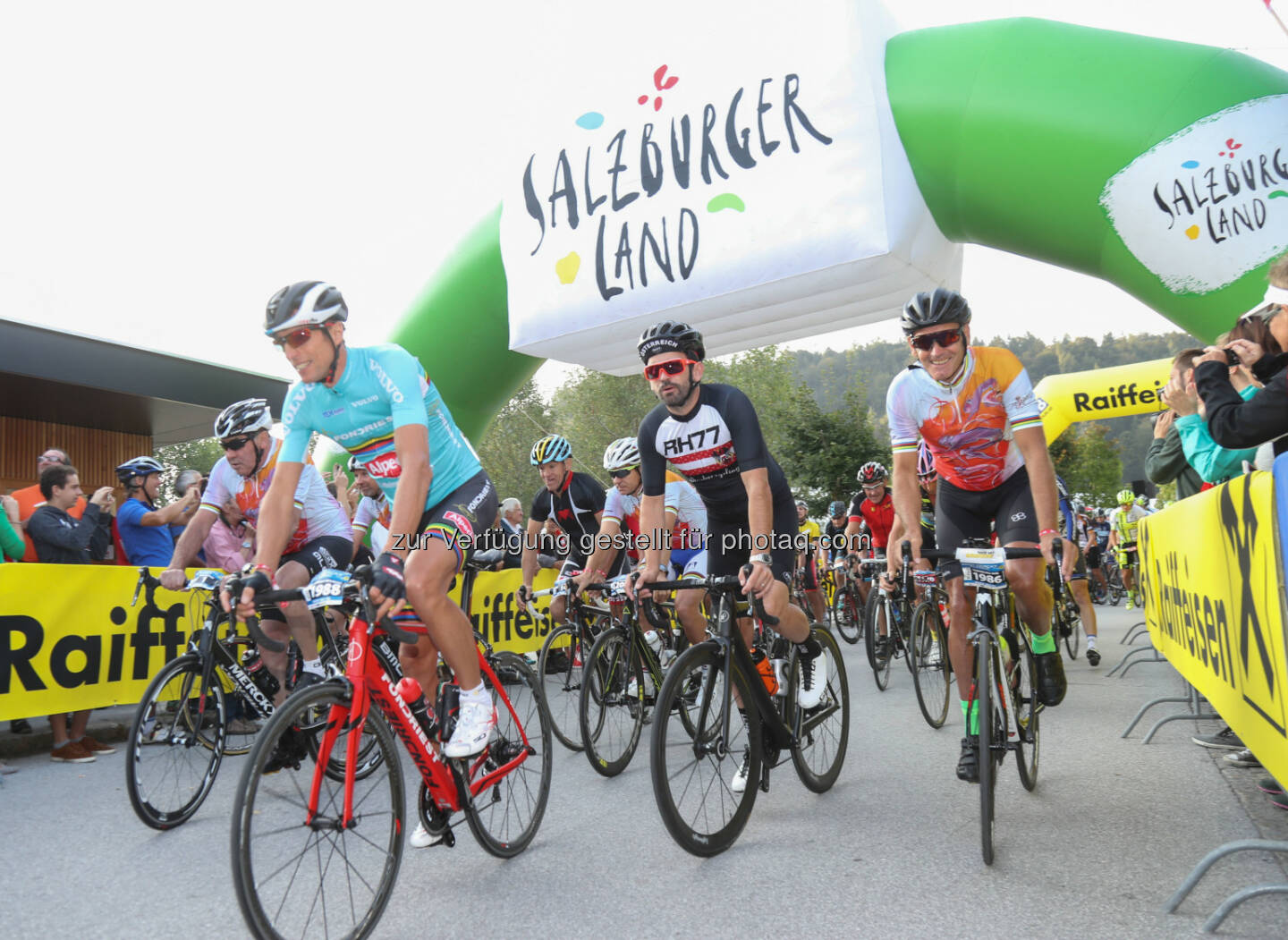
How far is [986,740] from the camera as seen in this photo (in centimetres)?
328

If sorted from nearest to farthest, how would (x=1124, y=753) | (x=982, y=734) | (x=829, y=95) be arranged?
(x=982, y=734) < (x=1124, y=753) < (x=829, y=95)

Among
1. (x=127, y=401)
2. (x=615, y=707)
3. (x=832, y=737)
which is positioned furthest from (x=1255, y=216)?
(x=127, y=401)

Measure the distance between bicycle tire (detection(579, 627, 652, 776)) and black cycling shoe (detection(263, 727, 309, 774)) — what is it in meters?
2.28

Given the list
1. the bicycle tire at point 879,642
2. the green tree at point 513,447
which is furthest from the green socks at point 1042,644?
the green tree at point 513,447

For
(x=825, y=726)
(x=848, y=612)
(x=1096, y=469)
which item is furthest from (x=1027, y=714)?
(x=1096, y=469)

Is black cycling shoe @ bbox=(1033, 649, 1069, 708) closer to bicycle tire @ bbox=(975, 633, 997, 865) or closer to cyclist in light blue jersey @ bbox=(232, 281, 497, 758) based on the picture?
bicycle tire @ bbox=(975, 633, 997, 865)

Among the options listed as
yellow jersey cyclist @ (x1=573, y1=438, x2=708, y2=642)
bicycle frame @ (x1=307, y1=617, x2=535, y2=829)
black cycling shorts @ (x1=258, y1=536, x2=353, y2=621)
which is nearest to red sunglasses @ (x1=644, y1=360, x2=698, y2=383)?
bicycle frame @ (x1=307, y1=617, x2=535, y2=829)

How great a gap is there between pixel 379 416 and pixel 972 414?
2739 mm

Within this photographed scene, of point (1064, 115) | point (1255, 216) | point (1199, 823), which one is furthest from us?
point (1064, 115)

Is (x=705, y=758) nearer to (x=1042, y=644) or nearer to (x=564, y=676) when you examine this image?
(x=1042, y=644)

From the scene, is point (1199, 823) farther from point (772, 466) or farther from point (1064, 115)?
point (1064, 115)

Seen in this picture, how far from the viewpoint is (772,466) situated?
15.6ft

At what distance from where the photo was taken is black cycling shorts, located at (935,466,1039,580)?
4.45m

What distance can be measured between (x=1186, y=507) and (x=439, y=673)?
3725 millimetres
